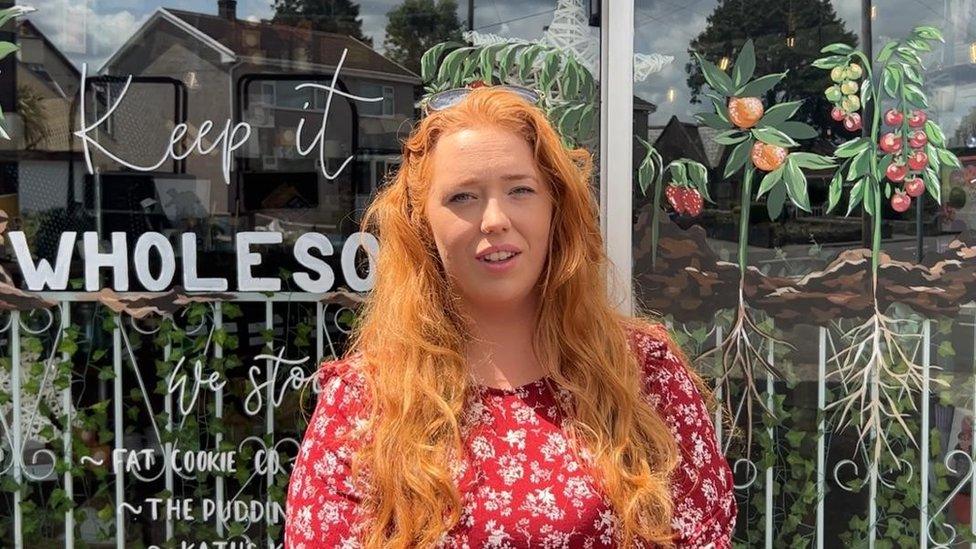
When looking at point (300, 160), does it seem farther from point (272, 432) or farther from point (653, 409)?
point (653, 409)

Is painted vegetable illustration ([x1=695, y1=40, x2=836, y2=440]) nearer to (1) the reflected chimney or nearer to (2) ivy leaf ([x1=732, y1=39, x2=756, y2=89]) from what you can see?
(2) ivy leaf ([x1=732, y1=39, x2=756, y2=89])

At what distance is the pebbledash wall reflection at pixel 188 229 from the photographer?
2.35 metres

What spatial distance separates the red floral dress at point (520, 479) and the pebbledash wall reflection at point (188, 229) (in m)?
1.07

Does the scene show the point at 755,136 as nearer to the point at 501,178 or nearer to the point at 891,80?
the point at 891,80

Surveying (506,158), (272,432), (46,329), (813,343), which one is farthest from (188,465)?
(813,343)

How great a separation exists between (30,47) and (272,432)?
4.12 feet

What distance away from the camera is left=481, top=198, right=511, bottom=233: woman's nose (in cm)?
128

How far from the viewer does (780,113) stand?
242cm

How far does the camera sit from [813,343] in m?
2.49

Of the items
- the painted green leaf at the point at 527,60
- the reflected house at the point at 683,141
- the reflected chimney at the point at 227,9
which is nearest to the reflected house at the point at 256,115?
the reflected chimney at the point at 227,9

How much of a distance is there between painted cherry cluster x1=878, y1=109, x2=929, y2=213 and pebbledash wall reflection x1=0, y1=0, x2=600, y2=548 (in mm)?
854

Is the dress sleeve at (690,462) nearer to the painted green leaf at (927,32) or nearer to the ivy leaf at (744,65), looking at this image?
the ivy leaf at (744,65)

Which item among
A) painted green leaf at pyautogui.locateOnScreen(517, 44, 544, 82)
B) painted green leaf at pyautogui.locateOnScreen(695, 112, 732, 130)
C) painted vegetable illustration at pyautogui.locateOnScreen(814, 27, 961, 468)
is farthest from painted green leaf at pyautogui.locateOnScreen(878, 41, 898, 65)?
painted green leaf at pyautogui.locateOnScreen(517, 44, 544, 82)

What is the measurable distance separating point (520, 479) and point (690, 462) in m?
0.29
